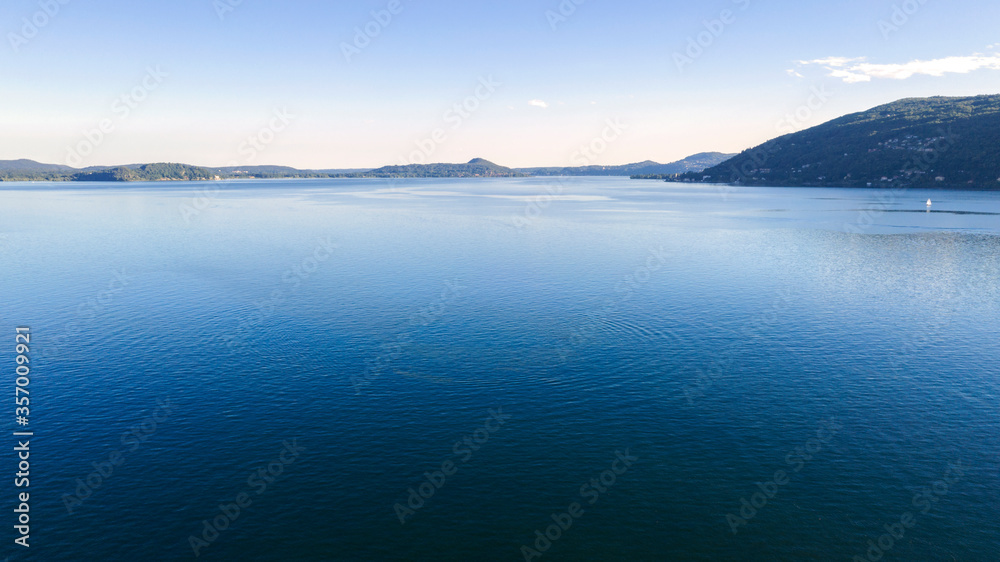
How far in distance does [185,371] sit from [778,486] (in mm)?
51311

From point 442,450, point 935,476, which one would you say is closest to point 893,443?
point 935,476

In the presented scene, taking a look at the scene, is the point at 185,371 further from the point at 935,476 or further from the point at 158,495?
the point at 935,476

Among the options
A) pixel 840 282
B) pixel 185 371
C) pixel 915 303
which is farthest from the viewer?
pixel 840 282

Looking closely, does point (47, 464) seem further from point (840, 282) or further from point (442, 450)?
point (840, 282)

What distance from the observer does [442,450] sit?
37344 mm

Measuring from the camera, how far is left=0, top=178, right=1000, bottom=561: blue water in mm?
29641

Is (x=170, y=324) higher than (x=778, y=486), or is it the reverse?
(x=170, y=324)

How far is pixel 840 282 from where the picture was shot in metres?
86.0

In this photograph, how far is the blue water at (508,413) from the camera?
29641 millimetres

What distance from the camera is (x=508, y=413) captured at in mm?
42469

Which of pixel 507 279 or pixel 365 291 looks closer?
pixel 365 291

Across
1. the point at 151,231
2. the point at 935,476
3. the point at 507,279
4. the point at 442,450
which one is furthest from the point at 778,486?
the point at 151,231

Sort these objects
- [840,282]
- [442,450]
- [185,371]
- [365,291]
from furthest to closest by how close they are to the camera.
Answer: [840,282] → [365,291] → [185,371] → [442,450]

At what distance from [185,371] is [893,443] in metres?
60.6
